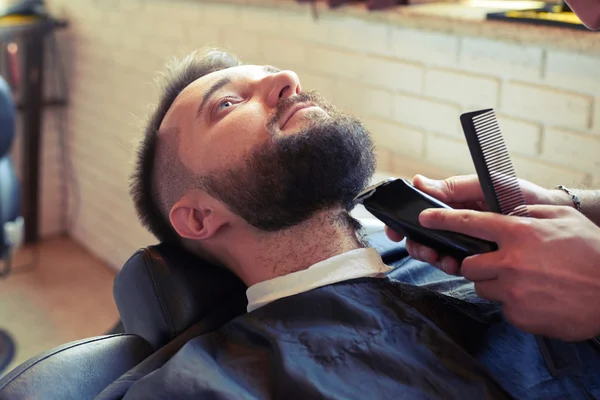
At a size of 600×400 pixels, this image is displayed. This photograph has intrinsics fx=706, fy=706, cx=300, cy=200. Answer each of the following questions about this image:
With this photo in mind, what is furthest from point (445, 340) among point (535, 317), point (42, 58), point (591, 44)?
point (42, 58)

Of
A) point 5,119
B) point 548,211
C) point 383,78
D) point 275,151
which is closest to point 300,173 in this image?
point 275,151

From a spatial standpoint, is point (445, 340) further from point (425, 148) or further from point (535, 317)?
point (425, 148)

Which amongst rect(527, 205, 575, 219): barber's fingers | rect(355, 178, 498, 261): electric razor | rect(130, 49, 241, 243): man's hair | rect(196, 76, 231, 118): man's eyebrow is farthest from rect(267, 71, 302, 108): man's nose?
rect(527, 205, 575, 219): barber's fingers

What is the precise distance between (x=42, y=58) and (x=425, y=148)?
2.19 m

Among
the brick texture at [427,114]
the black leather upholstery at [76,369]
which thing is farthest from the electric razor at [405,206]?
the brick texture at [427,114]

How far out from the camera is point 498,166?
1.06m

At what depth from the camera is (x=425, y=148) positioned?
1.96 metres

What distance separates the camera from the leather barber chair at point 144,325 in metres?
1.07

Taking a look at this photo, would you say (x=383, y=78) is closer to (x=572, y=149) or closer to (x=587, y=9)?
(x=572, y=149)

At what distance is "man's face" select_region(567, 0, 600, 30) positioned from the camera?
1126 millimetres

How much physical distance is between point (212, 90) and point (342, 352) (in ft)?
1.98

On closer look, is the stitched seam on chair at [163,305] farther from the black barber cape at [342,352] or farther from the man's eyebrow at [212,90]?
the man's eyebrow at [212,90]

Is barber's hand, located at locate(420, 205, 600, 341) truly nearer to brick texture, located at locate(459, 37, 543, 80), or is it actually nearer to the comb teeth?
the comb teeth

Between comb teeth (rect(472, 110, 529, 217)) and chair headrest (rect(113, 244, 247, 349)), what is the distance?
546mm
